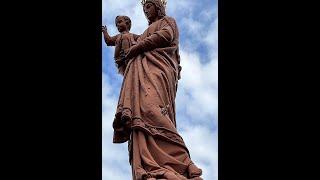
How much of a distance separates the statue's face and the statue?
16cm

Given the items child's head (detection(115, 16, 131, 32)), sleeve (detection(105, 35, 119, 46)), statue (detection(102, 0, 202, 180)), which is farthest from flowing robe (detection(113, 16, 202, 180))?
sleeve (detection(105, 35, 119, 46))

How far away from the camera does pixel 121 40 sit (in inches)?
657

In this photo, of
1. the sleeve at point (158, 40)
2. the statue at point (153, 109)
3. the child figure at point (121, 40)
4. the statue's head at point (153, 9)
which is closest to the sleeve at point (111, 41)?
the child figure at point (121, 40)

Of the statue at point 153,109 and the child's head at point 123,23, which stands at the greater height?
the child's head at point 123,23

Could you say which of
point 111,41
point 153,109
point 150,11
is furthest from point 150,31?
point 153,109

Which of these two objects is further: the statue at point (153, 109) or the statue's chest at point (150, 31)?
the statue's chest at point (150, 31)

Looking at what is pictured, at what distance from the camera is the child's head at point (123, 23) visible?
17.0m

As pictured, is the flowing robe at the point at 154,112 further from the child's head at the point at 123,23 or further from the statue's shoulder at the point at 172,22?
the child's head at the point at 123,23

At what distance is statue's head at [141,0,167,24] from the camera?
1714 centimetres

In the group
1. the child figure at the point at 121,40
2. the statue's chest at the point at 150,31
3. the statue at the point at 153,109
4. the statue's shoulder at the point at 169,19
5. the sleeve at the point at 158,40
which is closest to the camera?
the statue at the point at 153,109
